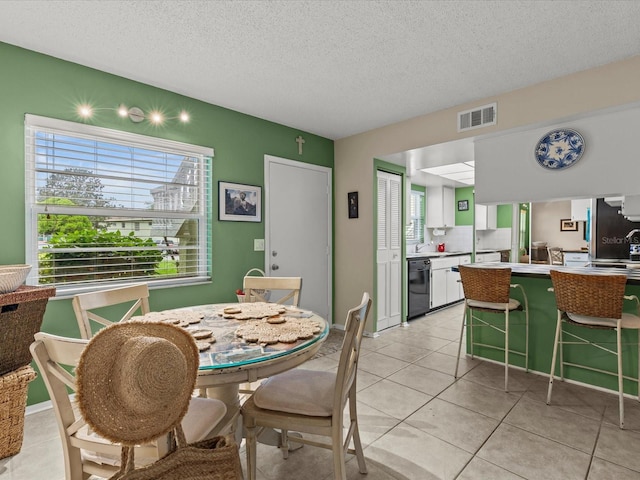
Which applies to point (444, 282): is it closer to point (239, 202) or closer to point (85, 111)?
point (239, 202)

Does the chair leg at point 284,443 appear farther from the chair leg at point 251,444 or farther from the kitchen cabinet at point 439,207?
the kitchen cabinet at point 439,207

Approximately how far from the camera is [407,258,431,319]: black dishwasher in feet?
16.0

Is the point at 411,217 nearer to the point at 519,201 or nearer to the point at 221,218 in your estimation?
the point at 519,201

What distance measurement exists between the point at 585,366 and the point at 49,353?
3.48 m

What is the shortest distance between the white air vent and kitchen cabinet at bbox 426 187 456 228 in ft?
11.2

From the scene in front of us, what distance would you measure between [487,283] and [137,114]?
3.22m

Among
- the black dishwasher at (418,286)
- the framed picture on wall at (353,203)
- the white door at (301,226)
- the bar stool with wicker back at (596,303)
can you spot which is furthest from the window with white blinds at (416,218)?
the bar stool with wicker back at (596,303)

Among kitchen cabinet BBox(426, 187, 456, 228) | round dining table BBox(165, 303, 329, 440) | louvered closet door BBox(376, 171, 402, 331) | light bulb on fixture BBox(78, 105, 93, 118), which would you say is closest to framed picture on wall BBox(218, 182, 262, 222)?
light bulb on fixture BBox(78, 105, 93, 118)

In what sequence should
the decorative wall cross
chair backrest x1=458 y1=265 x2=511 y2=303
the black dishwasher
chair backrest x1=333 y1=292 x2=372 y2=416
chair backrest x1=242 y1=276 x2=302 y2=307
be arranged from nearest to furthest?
chair backrest x1=333 y1=292 x2=372 y2=416, chair backrest x1=242 y1=276 x2=302 y2=307, chair backrest x1=458 y1=265 x2=511 y2=303, the decorative wall cross, the black dishwasher

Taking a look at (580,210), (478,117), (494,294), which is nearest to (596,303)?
(494,294)

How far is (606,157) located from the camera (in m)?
2.83

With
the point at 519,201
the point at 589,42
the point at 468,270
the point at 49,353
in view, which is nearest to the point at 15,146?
the point at 49,353

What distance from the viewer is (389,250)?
4.48 meters

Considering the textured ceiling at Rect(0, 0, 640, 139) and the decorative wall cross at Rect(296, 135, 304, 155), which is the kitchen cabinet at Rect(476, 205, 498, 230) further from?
the decorative wall cross at Rect(296, 135, 304, 155)
